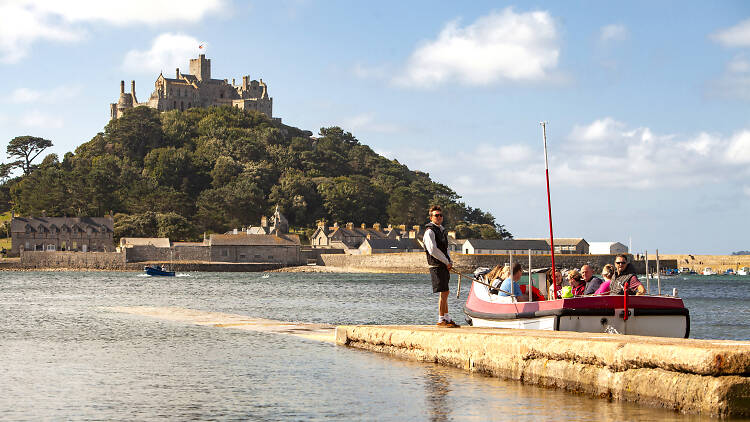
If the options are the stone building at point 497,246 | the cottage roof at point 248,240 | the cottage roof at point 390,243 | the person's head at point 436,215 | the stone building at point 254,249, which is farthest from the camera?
the stone building at point 497,246

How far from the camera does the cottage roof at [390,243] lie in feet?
385

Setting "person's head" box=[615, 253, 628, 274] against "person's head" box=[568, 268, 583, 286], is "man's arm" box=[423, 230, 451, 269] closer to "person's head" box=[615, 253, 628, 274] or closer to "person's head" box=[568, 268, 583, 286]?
"person's head" box=[615, 253, 628, 274]

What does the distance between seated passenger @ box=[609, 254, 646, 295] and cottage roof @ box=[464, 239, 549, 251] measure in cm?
10330

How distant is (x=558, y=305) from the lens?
1440 centimetres

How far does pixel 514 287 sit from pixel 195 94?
6239 inches

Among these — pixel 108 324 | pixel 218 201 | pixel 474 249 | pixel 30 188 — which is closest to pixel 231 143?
pixel 218 201

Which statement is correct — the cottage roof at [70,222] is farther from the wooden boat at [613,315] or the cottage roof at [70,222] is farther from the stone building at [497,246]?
the wooden boat at [613,315]

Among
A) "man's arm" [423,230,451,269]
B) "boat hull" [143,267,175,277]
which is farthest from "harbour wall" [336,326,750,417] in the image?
"boat hull" [143,267,175,277]

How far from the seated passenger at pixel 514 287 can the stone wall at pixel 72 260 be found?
9625cm

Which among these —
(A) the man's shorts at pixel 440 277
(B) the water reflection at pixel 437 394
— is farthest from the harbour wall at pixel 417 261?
(B) the water reflection at pixel 437 394

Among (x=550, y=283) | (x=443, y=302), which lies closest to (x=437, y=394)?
(x=443, y=302)

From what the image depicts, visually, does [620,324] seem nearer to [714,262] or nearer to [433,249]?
[433,249]

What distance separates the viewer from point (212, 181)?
464 ft

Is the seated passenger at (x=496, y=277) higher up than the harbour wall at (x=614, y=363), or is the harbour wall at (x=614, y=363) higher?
the seated passenger at (x=496, y=277)
